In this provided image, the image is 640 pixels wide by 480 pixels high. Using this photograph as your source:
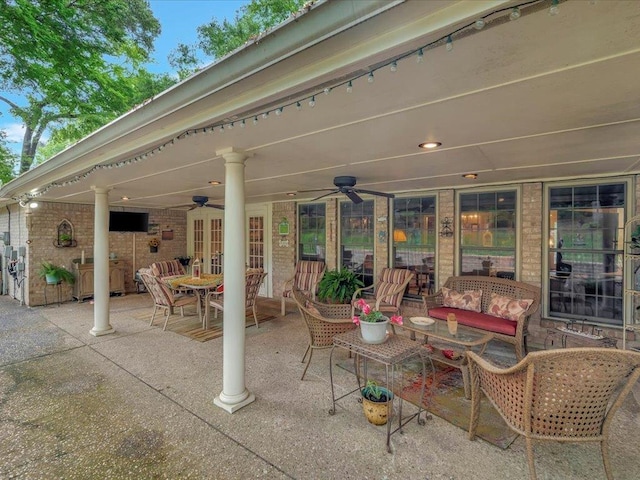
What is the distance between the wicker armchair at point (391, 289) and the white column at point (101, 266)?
12.3 ft

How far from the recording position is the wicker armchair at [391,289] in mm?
4918

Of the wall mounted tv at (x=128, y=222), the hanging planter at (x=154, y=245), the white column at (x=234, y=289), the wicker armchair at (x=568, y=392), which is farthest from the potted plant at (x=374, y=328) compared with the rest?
the hanging planter at (x=154, y=245)

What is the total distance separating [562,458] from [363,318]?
1.62 meters

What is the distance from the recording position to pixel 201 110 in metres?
1.94

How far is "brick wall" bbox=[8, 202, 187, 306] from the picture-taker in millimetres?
6762

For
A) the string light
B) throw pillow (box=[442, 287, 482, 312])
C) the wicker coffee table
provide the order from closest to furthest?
the string light
the wicker coffee table
throw pillow (box=[442, 287, 482, 312])

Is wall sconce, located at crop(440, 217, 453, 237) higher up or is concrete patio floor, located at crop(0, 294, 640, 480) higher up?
wall sconce, located at crop(440, 217, 453, 237)

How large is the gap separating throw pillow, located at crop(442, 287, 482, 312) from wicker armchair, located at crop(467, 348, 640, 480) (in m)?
2.51

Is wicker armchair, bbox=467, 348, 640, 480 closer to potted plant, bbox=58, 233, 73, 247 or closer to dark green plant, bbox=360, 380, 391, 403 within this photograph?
dark green plant, bbox=360, 380, 391, 403

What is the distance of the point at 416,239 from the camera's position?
5.56 meters

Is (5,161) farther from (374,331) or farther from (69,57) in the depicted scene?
(374,331)

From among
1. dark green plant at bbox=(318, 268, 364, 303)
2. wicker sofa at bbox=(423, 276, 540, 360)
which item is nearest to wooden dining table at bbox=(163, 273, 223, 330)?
dark green plant at bbox=(318, 268, 364, 303)

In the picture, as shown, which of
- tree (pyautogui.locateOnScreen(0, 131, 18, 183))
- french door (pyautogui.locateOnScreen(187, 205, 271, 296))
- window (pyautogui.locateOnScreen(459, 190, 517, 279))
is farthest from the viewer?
tree (pyautogui.locateOnScreen(0, 131, 18, 183))

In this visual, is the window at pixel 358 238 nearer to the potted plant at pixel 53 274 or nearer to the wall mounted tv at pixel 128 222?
the wall mounted tv at pixel 128 222
